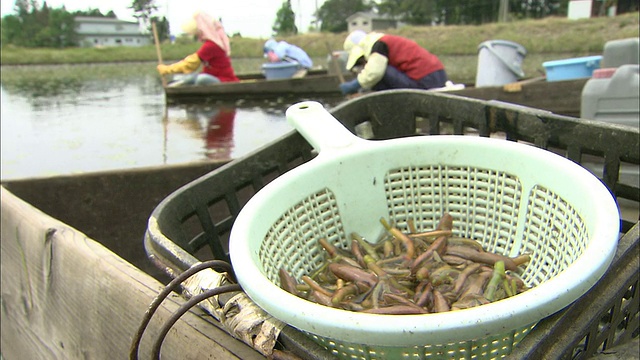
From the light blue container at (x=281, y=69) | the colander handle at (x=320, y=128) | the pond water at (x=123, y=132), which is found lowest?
the pond water at (x=123, y=132)

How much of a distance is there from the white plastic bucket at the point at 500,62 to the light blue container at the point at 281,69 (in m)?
5.05

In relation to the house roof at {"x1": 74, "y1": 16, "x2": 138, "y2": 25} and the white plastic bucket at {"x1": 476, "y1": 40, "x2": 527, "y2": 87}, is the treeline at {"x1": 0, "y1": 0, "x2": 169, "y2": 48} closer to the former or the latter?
the house roof at {"x1": 74, "y1": 16, "x2": 138, "y2": 25}

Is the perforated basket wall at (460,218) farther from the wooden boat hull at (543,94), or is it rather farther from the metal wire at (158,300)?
the wooden boat hull at (543,94)

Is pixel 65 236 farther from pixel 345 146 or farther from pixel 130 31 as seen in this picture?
pixel 130 31

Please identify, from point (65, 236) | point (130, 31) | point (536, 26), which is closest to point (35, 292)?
point (65, 236)

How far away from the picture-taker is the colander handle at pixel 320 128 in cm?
138

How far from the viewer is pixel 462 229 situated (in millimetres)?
1456

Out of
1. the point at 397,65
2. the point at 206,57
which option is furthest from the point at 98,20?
the point at 397,65

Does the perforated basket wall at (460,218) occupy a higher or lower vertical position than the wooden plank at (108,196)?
higher

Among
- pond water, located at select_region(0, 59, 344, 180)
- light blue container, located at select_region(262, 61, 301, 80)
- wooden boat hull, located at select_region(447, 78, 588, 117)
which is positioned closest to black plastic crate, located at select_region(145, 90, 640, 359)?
pond water, located at select_region(0, 59, 344, 180)

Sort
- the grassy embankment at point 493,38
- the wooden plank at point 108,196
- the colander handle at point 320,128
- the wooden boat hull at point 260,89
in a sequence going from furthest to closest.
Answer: the grassy embankment at point 493,38 < the wooden boat hull at point 260,89 < the wooden plank at point 108,196 < the colander handle at point 320,128

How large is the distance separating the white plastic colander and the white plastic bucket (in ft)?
16.0

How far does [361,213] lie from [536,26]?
2413 cm

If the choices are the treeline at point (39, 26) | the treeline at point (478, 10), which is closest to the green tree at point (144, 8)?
the treeline at point (39, 26)
